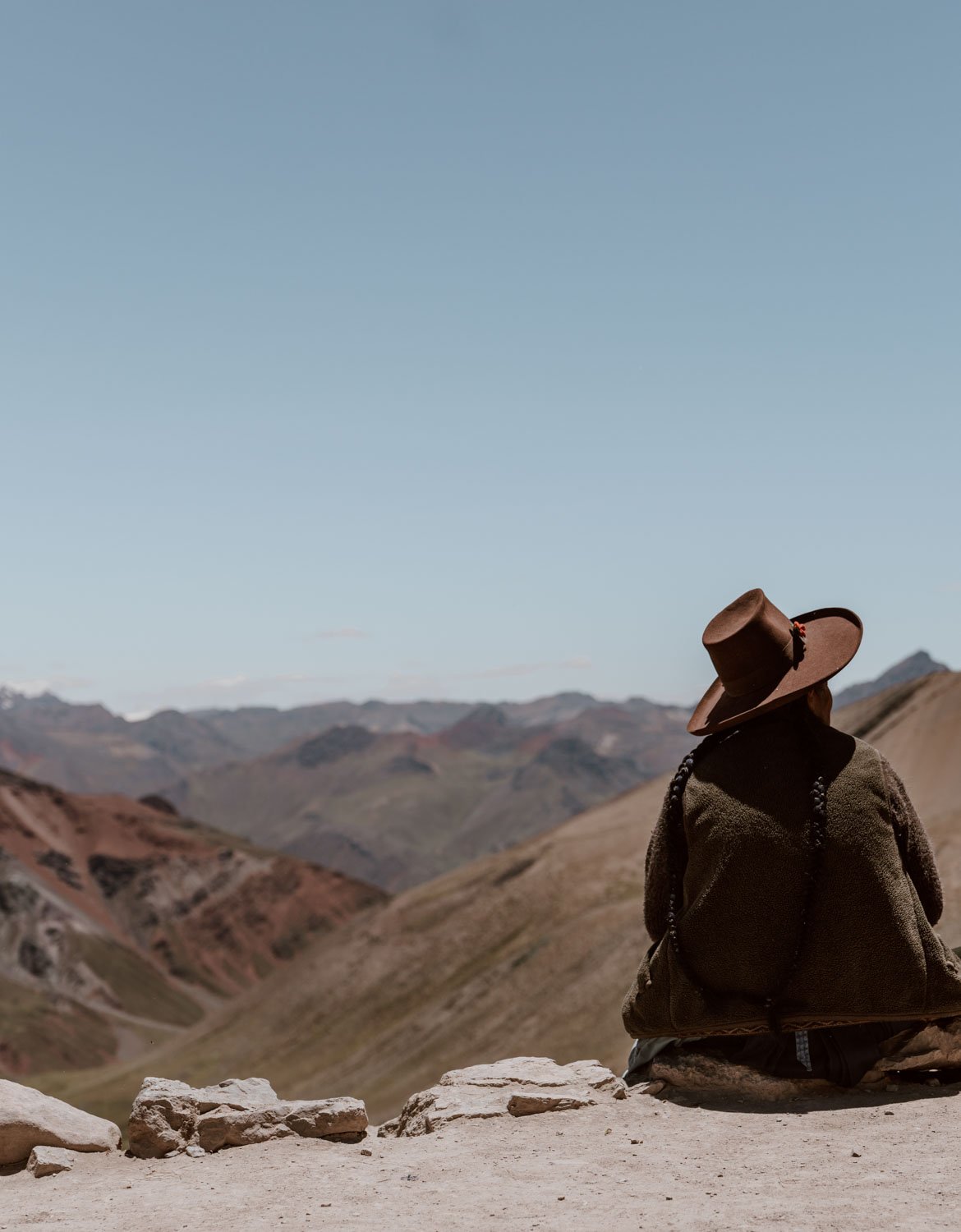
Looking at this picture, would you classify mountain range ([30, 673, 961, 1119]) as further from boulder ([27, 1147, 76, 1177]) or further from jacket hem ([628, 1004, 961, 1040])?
boulder ([27, 1147, 76, 1177])

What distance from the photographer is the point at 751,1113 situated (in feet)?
19.5

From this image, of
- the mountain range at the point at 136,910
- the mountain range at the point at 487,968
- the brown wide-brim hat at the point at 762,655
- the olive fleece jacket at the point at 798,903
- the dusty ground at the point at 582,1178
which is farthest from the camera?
the mountain range at the point at 136,910

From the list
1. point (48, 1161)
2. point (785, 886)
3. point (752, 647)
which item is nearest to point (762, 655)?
point (752, 647)

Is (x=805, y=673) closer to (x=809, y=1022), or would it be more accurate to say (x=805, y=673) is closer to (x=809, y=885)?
(x=809, y=885)

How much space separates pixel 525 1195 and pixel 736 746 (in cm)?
229

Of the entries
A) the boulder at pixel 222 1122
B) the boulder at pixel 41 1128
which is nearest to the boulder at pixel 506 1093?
the boulder at pixel 222 1122

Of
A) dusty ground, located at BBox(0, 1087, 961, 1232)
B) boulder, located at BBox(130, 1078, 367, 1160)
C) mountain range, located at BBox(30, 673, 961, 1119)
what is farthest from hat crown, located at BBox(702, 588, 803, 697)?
mountain range, located at BBox(30, 673, 961, 1119)

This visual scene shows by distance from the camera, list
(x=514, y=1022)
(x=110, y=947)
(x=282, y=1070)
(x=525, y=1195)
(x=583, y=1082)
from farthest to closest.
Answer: (x=110, y=947), (x=282, y=1070), (x=514, y=1022), (x=583, y=1082), (x=525, y=1195)

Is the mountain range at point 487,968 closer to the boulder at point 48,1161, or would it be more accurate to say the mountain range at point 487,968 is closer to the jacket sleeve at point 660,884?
the jacket sleeve at point 660,884

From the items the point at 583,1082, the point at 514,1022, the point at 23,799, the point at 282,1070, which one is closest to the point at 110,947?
the point at 23,799

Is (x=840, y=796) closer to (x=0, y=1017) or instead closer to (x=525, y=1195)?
(x=525, y=1195)

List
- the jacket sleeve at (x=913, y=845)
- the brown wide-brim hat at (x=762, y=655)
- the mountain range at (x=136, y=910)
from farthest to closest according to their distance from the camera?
the mountain range at (x=136, y=910), the brown wide-brim hat at (x=762, y=655), the jacket sleeve at (x=913, y=845)

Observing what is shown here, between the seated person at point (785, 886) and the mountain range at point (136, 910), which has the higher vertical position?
the seated person at point (785, 886)

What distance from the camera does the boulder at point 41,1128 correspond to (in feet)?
20.5
